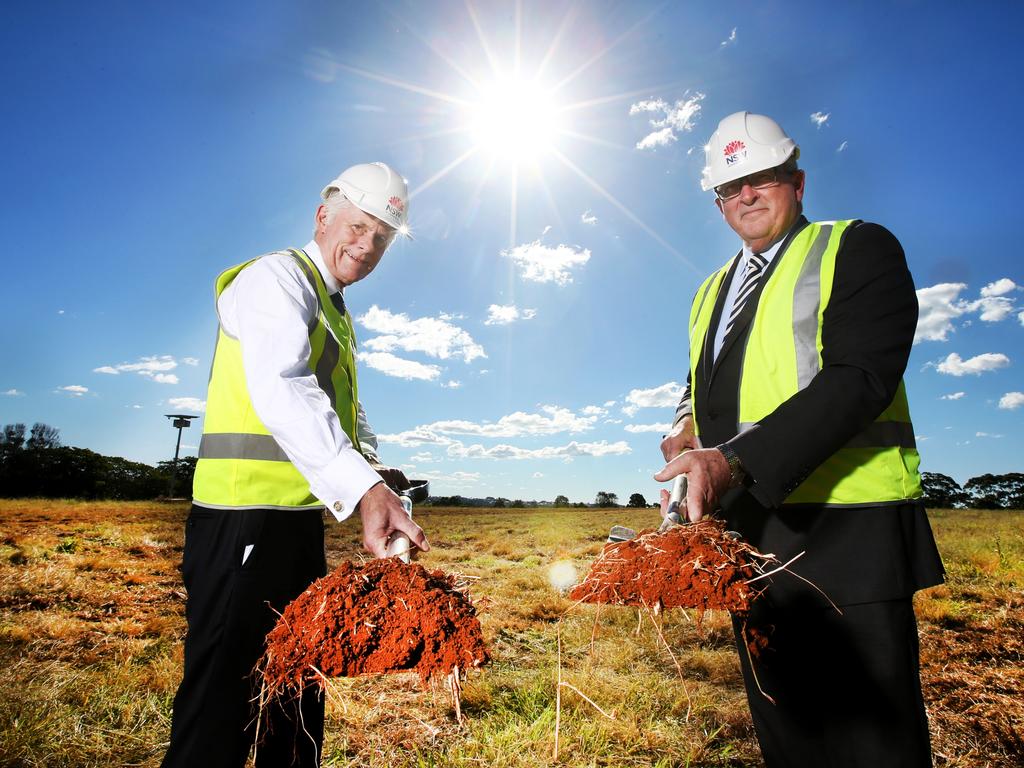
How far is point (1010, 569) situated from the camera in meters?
9.20

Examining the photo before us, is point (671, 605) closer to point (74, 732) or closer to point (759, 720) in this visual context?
point (759, 720)

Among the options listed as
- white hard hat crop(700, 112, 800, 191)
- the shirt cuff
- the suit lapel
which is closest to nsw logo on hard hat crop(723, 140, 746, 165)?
white hard hat crop(700, 112, 800, 191)

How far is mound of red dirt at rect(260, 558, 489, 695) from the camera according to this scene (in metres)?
1.79

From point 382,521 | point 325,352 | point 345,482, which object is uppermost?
point 325,352

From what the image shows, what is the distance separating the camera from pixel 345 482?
2244 millimetres

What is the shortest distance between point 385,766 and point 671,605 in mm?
3093

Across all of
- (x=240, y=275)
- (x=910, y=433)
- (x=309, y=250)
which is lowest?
(x=910, y=433)

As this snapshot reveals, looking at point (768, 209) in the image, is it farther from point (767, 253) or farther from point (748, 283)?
point (748, 283)

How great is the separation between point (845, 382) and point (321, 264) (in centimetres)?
271

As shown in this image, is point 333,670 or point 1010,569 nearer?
point 333,670

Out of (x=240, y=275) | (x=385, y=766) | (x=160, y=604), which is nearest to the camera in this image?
(x=240, y=275)

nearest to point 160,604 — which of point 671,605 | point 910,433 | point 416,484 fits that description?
point 416,484

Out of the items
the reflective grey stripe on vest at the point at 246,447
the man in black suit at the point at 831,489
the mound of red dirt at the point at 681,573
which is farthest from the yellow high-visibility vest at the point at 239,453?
the man in black suit at the point at 831,489

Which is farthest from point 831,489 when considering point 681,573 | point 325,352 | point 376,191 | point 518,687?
point 518,687
